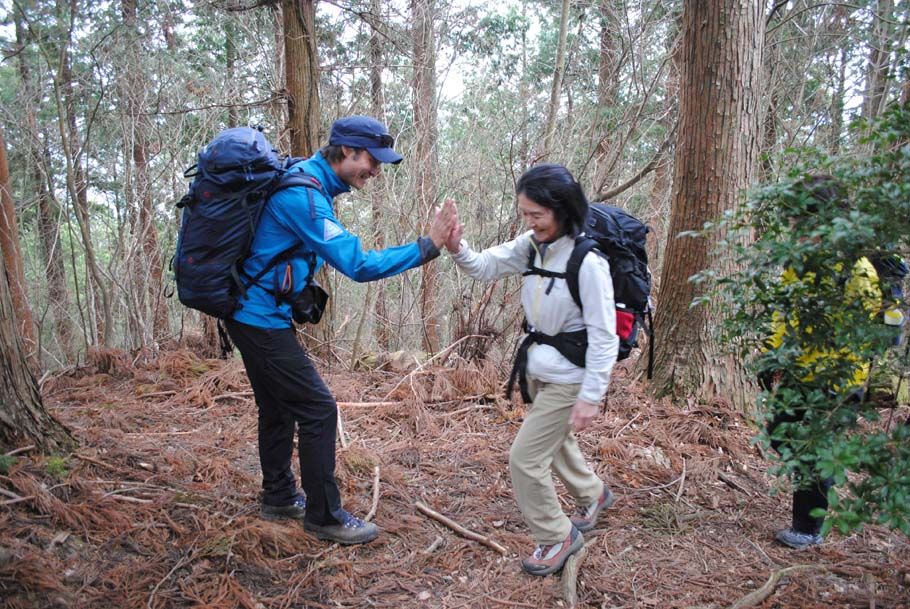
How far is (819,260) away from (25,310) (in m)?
11.9

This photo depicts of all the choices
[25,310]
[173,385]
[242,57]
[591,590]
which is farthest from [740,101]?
[25,310]

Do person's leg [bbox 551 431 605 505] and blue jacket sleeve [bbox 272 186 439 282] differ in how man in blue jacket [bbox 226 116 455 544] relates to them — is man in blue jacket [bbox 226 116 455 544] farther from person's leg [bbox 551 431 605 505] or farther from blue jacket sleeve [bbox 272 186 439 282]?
person's leg [bbox 551 431 605 505]

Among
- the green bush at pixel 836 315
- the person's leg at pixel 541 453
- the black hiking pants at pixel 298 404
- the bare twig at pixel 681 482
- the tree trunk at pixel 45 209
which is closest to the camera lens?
the green bush at pixel 836 315

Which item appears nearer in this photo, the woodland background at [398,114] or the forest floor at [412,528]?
the forest floor at [412,528]

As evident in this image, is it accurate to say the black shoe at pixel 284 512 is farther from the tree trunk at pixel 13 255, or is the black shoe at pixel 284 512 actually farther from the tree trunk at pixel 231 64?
the tree trunk at pixel 13 255

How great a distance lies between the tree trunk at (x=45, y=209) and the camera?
11.0 meters

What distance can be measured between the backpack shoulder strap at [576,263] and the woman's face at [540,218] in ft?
0.45

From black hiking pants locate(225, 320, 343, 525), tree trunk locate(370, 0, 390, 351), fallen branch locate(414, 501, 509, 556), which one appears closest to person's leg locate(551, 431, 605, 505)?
fallen branch locate(414, 501, 509, 556)

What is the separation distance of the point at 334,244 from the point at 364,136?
0.60 m

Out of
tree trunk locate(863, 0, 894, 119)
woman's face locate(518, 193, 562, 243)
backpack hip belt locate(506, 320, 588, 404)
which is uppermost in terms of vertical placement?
tree trunk locate(863, 0, 894, 119)

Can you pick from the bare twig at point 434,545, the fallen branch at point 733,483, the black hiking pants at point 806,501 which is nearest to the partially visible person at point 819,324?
the black hiking pants at point 806,501

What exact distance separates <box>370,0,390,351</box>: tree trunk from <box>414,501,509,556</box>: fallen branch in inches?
220

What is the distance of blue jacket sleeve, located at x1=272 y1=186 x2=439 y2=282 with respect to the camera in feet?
9.80

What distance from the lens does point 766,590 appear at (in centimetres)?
299
